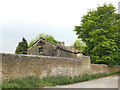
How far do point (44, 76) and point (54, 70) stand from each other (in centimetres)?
169

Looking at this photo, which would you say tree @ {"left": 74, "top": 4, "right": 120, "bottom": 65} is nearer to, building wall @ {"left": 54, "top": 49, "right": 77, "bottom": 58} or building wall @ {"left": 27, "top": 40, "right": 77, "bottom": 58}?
building wall @ {"left": 54, "top": 49, "right": 77, "bottom": 58}

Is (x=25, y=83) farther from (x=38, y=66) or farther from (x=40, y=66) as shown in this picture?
(x=40, y=66)

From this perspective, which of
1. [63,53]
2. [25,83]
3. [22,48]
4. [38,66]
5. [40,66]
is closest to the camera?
[25,83]

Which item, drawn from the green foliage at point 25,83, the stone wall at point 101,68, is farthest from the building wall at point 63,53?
the green foliage at point 25,83

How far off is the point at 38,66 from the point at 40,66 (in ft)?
1.02

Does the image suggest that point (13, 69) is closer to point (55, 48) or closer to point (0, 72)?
point (0, 72)

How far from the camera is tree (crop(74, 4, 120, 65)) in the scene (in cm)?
2497

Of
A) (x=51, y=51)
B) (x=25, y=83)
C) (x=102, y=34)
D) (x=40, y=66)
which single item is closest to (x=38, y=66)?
(x=40, y=66)

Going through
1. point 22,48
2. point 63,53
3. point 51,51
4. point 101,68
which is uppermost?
point 22,48

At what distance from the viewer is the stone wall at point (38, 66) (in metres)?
11.3

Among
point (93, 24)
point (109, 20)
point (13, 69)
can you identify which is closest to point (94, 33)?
point (93, 24)

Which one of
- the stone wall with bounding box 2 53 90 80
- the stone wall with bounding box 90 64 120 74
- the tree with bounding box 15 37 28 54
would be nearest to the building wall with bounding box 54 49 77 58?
the stone wall with bounding box 90 64 120 74

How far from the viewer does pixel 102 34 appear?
26.4 metres

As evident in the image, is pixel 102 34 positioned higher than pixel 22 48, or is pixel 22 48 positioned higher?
pixel 102 34
